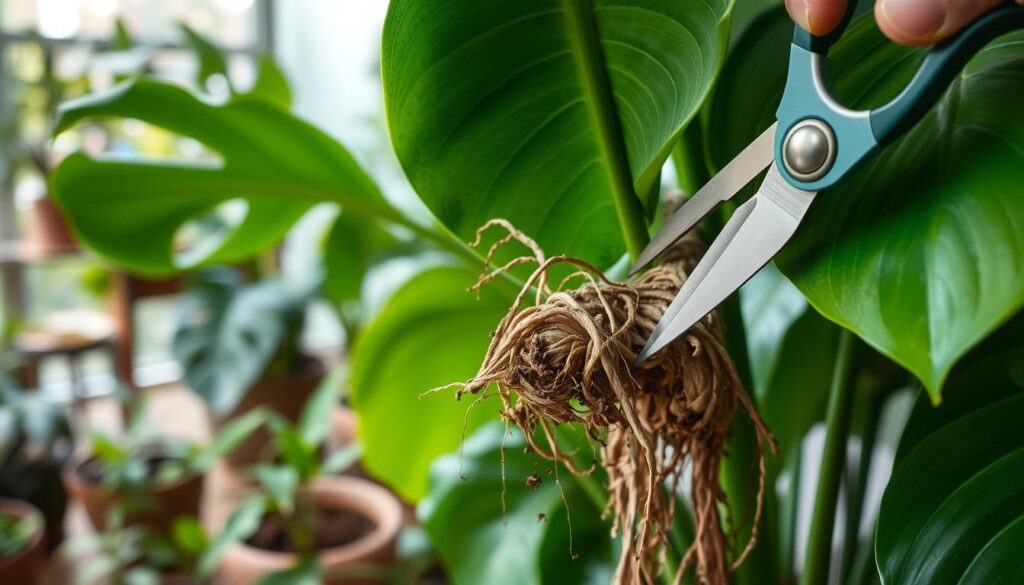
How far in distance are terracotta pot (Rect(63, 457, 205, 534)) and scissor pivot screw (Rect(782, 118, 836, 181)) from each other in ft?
3.39

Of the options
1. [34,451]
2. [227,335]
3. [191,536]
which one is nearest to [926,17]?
[191,536]

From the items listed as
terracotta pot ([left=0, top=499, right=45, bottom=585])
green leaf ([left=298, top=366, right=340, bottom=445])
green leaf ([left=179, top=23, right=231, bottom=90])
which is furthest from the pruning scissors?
green leaf ([left=179, top=23, right=231, bottom=90])

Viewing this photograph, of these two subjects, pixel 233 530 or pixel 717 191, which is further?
pixel 233 530

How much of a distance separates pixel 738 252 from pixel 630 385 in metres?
0.06

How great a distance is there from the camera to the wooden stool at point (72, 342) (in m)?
1.52

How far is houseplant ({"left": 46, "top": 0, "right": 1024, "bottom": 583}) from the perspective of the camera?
0.82 ft

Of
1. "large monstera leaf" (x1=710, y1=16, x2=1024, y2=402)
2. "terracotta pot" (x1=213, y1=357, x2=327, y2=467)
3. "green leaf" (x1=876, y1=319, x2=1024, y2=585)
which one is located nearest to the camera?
"large monstera leaf" (x1=710, y1=16, x2=1024, y2=402)

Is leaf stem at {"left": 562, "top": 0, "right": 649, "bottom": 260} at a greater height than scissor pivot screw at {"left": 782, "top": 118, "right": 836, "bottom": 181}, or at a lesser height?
greater

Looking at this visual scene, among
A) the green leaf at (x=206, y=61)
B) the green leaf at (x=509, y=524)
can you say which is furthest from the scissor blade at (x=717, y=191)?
the green leaf at (x=206, y=61)

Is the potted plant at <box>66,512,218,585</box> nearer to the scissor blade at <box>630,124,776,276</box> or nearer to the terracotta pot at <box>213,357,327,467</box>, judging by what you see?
the terracotta pot at <box>213,357,327,467</box>

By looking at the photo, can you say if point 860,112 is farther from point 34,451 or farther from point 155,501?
point 34,451

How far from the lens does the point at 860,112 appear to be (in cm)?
25

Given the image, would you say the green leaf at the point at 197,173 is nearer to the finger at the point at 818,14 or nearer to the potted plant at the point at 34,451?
the finger at the point at 818,14

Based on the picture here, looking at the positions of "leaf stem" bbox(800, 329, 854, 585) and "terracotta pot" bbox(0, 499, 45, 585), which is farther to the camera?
"terracotta pot" bbox(0, 499, 45, 585)
